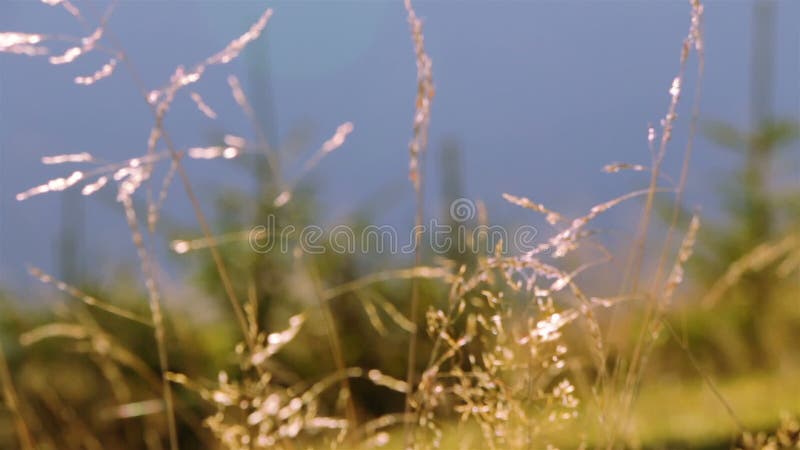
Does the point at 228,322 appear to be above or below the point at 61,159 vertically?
below

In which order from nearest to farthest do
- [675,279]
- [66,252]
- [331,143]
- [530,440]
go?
[530,440] < [675,279] < [331,143] < [66,252]

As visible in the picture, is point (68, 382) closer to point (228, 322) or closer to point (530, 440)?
point (228, 322)

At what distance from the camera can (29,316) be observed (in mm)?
5973

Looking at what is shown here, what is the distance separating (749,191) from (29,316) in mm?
4197

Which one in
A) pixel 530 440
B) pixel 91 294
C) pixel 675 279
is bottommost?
pixel 91 294

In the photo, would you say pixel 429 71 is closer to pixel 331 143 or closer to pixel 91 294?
pixel 331 143

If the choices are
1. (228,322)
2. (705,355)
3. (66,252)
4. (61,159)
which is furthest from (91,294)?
(61,159)

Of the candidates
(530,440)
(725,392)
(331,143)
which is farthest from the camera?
(725,392)

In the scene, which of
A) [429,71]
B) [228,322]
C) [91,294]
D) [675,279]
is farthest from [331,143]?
[91,294]

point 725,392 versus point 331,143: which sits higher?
point 331,143

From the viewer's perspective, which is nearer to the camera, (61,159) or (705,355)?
(61,159)

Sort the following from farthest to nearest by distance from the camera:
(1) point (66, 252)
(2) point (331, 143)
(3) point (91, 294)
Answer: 1. (3) point (91, 294)
2. (1) point (66, 252)
3. (2) point (331, 143)

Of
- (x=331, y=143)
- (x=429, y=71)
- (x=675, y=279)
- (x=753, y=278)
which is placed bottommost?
(x=753, y=278)

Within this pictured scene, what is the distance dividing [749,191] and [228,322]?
2987mm
